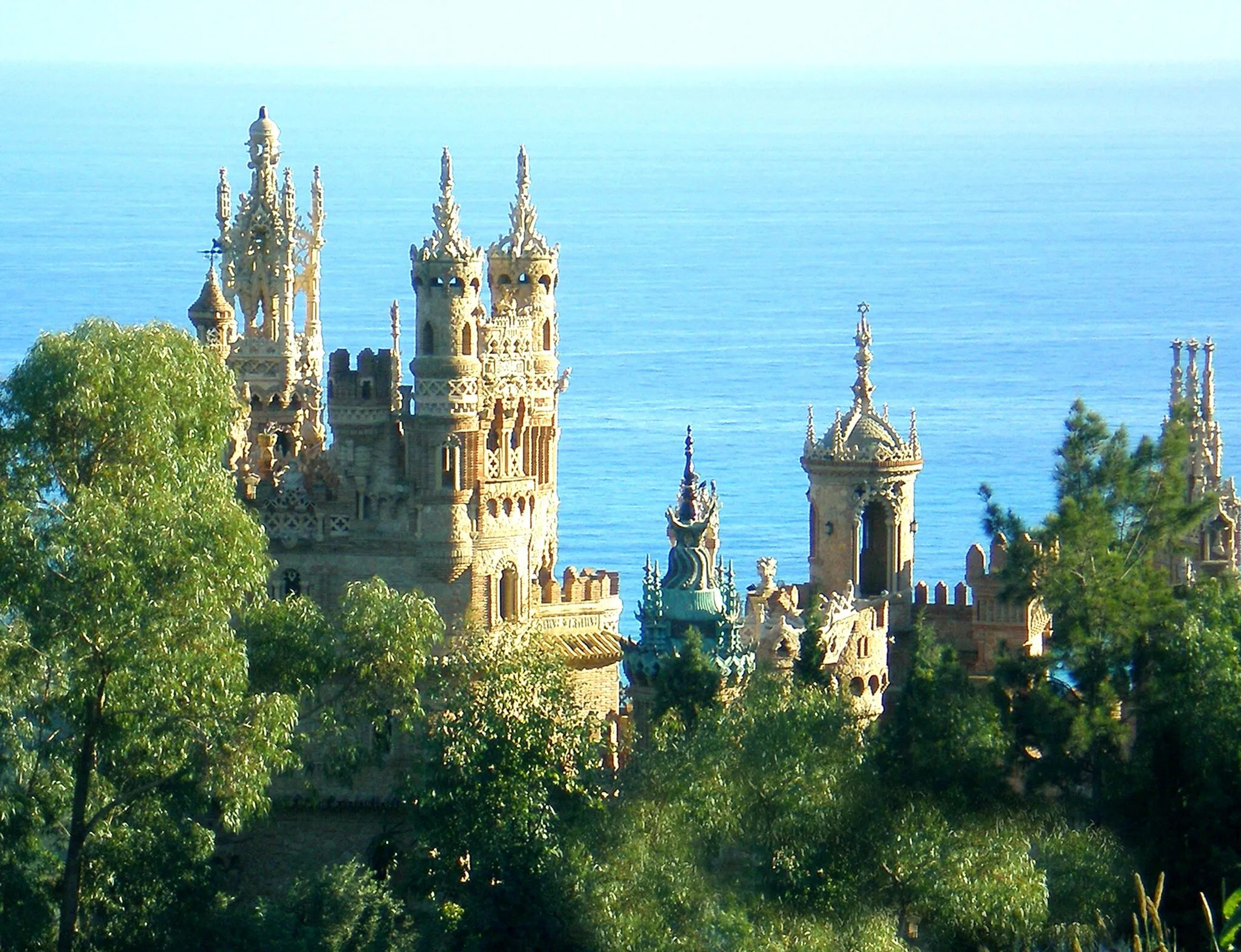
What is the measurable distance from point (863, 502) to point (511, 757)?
15.2 meters

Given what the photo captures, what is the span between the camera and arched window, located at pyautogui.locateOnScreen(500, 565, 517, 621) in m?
59.7

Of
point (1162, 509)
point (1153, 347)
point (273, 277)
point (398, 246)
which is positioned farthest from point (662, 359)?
point (1162, 509)

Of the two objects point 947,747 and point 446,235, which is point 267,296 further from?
point 947,747

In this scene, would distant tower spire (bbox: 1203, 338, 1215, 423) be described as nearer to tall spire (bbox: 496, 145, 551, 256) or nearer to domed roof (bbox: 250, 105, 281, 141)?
tall spire (bbox: 496, 145, 551, 256)

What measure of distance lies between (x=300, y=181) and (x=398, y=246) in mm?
10037

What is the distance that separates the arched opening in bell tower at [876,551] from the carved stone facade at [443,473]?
5047 mm

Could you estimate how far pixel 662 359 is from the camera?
509ft

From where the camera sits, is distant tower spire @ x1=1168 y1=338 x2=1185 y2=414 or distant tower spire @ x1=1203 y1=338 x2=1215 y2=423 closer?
distant tower spire @ x1=1203 y1=338 x2=1215 y2=423

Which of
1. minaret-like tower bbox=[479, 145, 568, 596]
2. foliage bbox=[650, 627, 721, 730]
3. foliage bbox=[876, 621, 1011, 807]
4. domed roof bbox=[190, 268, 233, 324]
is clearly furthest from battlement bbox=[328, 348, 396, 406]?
foliage bbox=[876, 621, 1011, 807]

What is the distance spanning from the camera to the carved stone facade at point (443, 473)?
58.8 metres

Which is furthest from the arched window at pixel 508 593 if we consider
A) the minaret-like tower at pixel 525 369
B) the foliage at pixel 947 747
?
the foliage at pixel 947 747

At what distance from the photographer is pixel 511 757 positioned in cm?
5128

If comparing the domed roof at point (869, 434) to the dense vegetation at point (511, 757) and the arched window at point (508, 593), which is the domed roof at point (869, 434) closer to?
the arched window at point (508, 593)

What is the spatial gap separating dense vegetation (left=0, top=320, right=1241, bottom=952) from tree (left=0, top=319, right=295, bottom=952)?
5 centimetres
